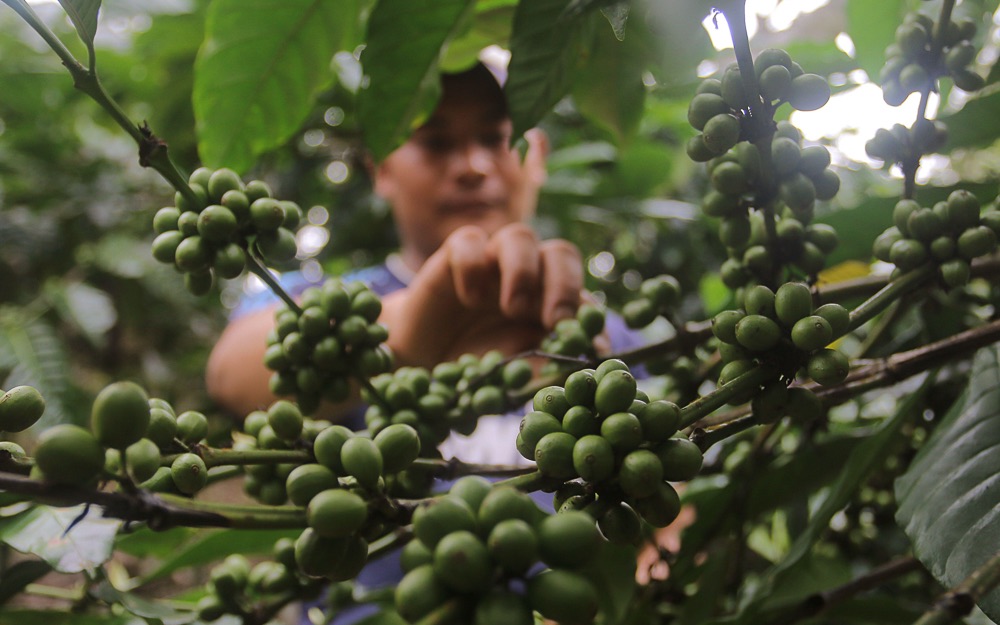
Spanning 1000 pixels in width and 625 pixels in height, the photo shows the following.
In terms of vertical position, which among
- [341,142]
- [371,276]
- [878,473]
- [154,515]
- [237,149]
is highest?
[341,142]

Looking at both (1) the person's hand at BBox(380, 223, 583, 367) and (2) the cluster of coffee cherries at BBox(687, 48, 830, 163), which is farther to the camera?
(1) the person's hand at BBox(380, 223, 583, 367)

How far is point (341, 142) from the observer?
2.27 meters

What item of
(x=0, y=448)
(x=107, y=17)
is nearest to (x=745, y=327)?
(x=0, y=448)

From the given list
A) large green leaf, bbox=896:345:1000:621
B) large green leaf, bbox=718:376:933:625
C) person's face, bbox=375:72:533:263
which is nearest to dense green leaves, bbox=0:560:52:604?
large green leaf, bbox=718:376:933:625

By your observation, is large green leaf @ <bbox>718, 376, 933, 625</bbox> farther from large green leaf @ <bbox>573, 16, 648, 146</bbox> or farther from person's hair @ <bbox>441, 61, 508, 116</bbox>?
person's hair @ <bbox>441, 61, 508, 116</bbox>

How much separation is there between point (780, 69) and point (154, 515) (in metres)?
0.43

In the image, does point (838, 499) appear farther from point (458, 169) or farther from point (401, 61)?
point (458, 169)

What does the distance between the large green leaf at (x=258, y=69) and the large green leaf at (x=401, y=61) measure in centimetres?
8

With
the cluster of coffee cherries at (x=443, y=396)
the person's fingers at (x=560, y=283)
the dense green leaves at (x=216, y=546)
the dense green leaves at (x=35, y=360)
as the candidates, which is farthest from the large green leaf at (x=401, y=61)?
the dense green leaves at (x=35, y=360)

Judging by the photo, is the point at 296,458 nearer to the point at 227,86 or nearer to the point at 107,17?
the point at 227,86

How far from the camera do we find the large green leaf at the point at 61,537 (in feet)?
1.74

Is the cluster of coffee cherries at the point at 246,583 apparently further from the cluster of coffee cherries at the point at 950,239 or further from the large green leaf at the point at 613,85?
the large green leaf at the point at 613,85

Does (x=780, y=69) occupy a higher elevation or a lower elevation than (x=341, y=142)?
lower

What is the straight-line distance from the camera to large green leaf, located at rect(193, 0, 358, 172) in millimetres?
850
